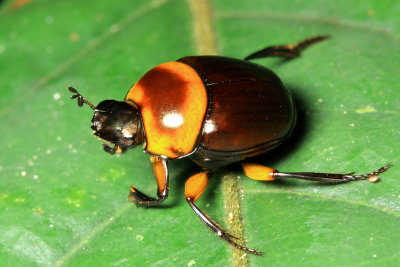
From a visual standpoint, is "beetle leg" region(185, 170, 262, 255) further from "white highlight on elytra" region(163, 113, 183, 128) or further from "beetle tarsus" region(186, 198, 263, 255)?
"white highlight on elytra" region(163, 113, 183, 128)

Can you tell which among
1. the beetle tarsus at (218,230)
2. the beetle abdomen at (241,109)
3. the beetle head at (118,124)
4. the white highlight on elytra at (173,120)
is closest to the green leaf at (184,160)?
the beetle tarsus at (218,230)

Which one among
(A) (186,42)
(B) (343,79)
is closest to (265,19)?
(A) (186,42)

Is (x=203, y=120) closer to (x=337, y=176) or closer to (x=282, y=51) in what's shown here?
(x=337, y=176)

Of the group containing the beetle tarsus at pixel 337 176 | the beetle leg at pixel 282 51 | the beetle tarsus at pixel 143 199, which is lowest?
the beetle tarsus at pixel 337 176

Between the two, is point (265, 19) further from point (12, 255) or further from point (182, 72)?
point (12, 255)

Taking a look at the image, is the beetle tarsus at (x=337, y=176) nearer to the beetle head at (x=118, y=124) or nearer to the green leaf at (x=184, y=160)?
the green leaf at (x=184, y=160)

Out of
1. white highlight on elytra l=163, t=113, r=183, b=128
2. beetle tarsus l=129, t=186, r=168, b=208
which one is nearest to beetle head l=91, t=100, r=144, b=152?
white highlight on elytra l=163, t=113, r=183, b=128
